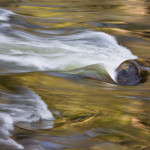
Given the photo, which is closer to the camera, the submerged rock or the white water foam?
the white water foam

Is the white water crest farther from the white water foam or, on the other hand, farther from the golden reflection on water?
the white water foam

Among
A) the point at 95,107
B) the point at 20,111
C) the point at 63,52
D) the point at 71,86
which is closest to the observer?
the point at 20,111

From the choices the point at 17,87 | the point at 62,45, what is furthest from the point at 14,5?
the point at 17,87

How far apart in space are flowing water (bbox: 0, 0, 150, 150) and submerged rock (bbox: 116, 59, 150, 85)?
77mm

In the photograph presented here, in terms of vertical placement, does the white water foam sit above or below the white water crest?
below

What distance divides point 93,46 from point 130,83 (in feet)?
5.04

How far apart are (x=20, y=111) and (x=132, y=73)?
Answer: 148 cm

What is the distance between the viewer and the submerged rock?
350cm

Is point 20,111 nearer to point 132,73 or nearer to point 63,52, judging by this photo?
point 132,73

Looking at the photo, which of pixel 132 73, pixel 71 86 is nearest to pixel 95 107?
pixel 71 86

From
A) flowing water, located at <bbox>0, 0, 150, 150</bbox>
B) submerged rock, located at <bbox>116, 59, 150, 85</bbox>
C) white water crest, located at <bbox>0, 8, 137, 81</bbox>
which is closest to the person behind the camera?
flowing water, located at <bbox>0, 0, 150, 150</bbox>

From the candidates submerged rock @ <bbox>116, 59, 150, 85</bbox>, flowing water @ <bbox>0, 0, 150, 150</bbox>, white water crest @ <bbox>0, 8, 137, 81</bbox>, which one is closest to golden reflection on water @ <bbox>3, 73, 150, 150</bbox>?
flowing water @ <bbox>0, 0, 150, 150</bbox>

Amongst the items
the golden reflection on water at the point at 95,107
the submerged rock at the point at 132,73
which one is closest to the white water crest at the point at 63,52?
the submerged rock at the point at 132,73

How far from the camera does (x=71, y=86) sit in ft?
10.5
